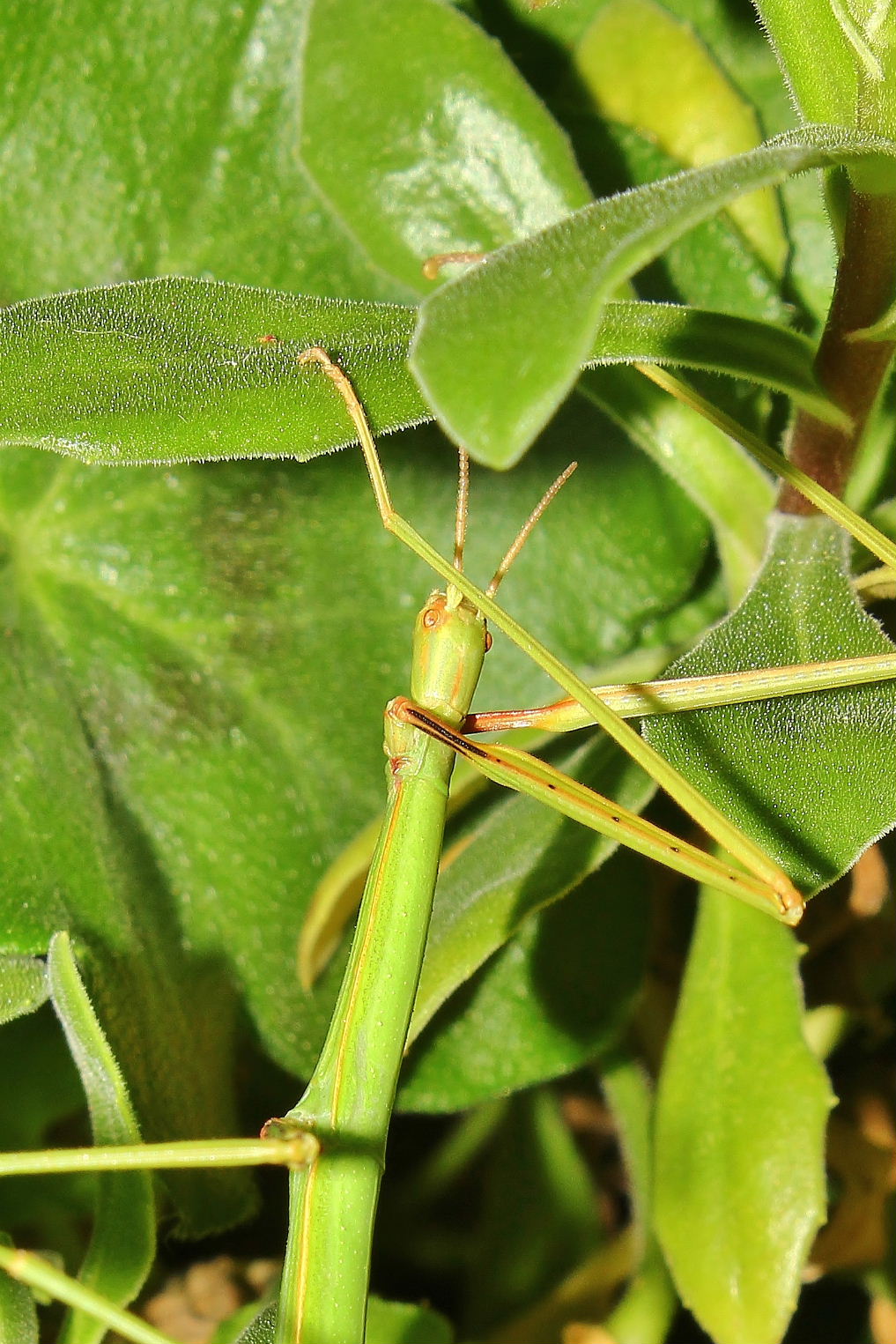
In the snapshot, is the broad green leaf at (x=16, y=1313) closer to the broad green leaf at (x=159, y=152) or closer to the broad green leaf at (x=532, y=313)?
the broad green leaf at (x=532, y=313)

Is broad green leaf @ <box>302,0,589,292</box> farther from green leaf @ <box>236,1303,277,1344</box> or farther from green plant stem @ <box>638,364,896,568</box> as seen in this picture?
green leaf @ <box>236,1303,277,1344</box>

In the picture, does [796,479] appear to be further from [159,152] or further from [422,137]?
Result: [159,152]

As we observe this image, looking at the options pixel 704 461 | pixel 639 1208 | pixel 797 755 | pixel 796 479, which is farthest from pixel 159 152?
pixel 639 1208

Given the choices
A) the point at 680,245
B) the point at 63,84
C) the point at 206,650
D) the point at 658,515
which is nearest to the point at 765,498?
the point at 658,515

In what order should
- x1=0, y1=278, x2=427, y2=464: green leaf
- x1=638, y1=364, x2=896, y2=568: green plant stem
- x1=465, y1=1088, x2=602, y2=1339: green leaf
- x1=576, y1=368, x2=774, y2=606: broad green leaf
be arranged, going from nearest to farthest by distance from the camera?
x1=0, y1=278, x2=427, y2=464: green leaf < x1=638, y1=364, x2=896, y2=568: green plant stem < x1=576, y1=368, x2=774, y2=606: broad green leaf < x1=465, y1=1088, x2=602, y2=1339: green leaf

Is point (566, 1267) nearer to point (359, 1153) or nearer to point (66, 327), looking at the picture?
point (359, 1153)

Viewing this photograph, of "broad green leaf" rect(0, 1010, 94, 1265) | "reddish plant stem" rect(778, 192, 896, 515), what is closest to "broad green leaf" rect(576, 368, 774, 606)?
"reddish plant stem" rect(778, 192, 896, 515)

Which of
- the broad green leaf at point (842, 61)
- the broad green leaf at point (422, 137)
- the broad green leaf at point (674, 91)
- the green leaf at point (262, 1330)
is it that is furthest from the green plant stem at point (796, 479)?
the green leaf at point (262, 1330)
